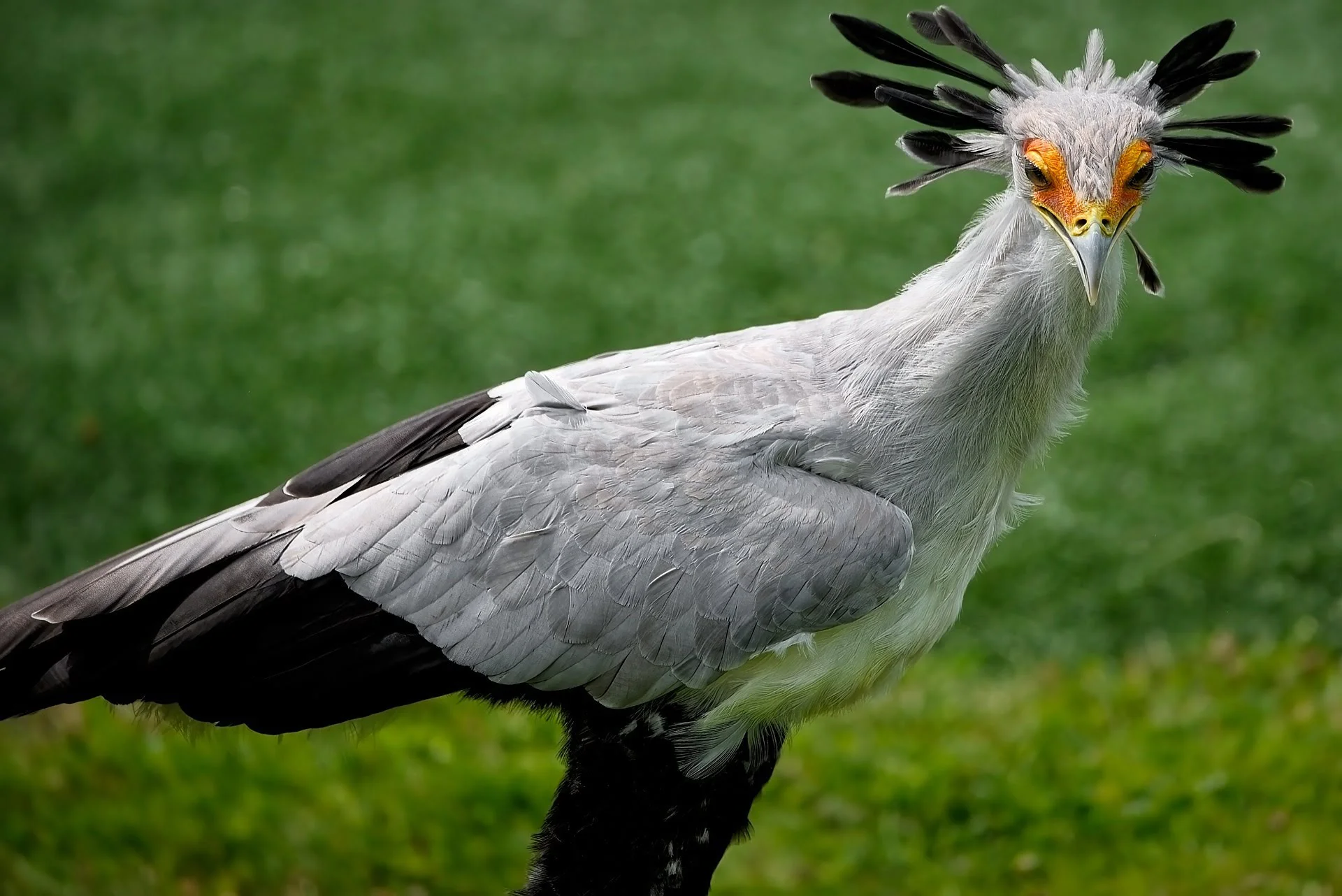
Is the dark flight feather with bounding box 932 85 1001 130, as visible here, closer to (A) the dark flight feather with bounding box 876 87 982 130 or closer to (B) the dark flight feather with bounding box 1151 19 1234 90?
(A) the dark flight feather with bounding box 876 87 982 130

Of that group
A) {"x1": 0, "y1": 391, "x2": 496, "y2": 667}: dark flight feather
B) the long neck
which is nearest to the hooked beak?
the long neck

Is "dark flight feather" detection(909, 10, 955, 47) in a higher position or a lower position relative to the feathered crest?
higher

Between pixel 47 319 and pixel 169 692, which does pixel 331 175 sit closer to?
pixel 47 319

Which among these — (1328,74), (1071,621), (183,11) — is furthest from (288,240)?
(1328,74)

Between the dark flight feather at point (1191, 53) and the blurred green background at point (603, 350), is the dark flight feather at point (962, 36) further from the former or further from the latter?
the blurred green background at point (603, 350)

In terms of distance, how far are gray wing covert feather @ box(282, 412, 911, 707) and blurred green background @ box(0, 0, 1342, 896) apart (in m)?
1.70

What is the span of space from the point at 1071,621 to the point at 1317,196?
3546mm

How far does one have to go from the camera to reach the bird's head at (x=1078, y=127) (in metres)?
2.79

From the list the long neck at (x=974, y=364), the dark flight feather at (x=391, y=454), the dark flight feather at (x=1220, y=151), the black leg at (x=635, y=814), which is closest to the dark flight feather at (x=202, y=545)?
the dark flight feather at (x=391, y=454)

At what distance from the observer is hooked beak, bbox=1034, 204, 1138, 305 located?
2686 mm

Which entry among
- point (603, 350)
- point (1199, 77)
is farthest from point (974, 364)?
point (603, 350)

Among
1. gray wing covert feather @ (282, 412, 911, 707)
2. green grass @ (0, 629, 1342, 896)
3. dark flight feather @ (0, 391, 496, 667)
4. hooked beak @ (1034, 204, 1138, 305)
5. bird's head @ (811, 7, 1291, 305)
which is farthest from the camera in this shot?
green grass @ (0, 629, 1342, 896)

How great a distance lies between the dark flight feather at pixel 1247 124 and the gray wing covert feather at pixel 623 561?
1.15 metres

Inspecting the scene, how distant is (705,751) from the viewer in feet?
10.2
